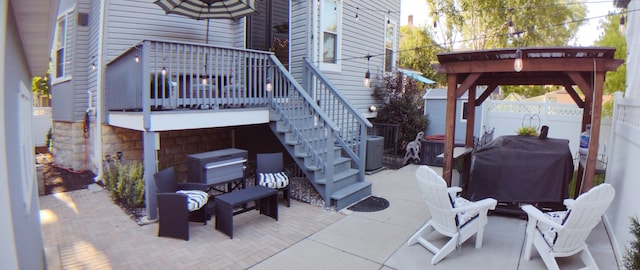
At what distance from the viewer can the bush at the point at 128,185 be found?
5375mm

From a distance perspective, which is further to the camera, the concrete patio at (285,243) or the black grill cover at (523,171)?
the black grill cover at (523,171)

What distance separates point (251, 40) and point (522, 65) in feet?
18.7

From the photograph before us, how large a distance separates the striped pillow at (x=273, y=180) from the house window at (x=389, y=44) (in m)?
5.71

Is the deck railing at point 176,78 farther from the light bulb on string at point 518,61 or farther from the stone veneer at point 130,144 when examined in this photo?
the light bulb on string at point 518,61

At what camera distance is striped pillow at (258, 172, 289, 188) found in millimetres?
5359

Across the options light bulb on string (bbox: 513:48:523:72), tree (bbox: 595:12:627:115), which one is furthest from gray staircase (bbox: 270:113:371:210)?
tree (bbox: 595:12:627:115)

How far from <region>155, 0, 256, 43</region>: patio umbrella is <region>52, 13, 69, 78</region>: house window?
4.19m

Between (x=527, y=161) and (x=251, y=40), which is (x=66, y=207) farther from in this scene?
(x=527, y=161)

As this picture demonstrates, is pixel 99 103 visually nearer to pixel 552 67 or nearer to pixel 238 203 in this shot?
pixel 238 203

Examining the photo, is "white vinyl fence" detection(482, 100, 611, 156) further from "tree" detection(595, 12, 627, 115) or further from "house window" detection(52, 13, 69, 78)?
"house window" detection(52, 13, 69, 78)

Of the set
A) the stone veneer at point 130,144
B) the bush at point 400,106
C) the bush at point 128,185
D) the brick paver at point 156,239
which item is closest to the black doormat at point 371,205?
the brick paver at point 156,239

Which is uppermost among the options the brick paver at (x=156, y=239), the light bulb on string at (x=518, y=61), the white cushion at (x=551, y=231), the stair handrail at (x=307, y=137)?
the light bulb on string at (x=518, y=61)

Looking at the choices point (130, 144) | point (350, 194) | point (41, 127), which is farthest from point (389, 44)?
point (41, 127)

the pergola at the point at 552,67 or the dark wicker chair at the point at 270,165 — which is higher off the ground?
the pergola at the point at 552,67
